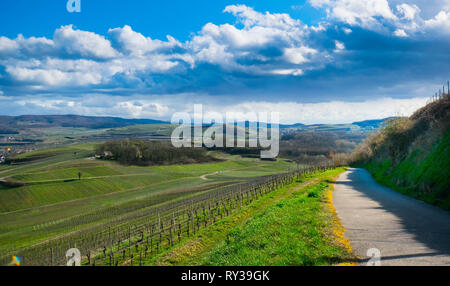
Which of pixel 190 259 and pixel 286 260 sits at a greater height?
pixel 286 260

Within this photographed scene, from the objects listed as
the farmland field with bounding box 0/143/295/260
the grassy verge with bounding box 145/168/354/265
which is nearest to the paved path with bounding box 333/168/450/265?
the grassy verge with bounding box 145/168/354/265

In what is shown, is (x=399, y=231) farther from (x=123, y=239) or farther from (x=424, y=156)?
(x=123, y=239)

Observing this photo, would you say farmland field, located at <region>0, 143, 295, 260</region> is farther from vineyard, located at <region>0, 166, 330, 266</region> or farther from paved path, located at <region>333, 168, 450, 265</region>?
paved path, located at <region>333, 168, 450, 265</region>

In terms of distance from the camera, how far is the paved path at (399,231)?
9.88m

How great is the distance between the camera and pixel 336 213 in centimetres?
1736

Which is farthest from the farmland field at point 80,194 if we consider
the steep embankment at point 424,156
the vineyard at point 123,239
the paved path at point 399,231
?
the steep embankment at point 424,156

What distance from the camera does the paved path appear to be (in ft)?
32.4

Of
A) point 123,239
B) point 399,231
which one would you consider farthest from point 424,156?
point 123,239

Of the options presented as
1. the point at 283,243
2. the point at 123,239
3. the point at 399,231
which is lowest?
the point at 123,239

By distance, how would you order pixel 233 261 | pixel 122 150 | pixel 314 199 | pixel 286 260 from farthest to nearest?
1. pixel 122 150
2. pixel 314 199
3. pixel 233 261
4. pixel 286 260

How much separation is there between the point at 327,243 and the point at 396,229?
3945 millimetres

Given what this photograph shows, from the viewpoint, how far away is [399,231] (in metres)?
13.0
